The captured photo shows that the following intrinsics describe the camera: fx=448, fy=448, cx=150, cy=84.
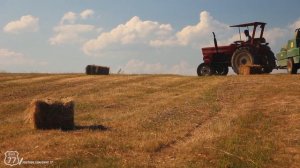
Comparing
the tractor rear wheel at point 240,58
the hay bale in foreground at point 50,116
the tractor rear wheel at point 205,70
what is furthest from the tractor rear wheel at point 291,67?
the hay bale in foreground at point 50,116

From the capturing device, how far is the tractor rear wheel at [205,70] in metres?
31.1

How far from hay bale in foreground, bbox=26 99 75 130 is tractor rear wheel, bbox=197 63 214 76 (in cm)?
1850

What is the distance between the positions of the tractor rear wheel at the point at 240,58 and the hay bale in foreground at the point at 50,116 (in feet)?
57.8

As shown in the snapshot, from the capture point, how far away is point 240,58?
2931 centimetres

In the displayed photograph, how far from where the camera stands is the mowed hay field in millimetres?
10055

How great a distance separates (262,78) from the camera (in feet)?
80.5

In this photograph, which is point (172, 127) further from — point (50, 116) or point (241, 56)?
point (241, 56)

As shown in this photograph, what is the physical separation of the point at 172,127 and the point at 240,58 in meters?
16.9

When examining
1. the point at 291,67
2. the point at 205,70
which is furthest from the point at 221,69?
the point at 291,67

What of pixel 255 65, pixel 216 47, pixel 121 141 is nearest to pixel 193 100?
pixel 121 141

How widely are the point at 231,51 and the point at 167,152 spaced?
68.7 feet

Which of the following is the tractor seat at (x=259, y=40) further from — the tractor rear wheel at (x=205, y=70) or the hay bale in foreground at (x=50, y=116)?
the hay bale in foreground at (x=50, y=116)

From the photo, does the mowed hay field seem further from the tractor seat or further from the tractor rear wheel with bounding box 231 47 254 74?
the tractor seat

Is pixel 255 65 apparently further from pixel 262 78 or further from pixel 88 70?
pixel 88 70
